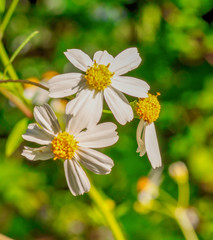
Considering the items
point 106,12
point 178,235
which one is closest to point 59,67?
point 106,12

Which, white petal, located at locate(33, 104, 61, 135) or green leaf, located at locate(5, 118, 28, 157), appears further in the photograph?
green leaf, located at locate(5, 118, 28, 157)

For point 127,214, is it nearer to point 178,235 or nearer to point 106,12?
point 178,235

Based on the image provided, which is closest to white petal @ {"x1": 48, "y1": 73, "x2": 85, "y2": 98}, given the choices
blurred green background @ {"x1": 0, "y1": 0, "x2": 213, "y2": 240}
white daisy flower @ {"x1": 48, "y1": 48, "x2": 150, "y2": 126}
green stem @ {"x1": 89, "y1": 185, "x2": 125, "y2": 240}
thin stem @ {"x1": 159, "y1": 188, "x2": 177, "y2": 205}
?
white daisy flower @ {"x1": 48, "y1": 48, "x2": 150, "y2": 126}

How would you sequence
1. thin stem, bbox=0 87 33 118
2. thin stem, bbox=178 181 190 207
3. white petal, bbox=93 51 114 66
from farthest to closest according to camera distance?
thin stem, bbox=178 181 190 207 < thin stem, bbox=0 87 33 118 < white petal, bbox=93 51 114 66

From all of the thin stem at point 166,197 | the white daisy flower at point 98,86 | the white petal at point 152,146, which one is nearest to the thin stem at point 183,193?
the thin stem at point 166,197

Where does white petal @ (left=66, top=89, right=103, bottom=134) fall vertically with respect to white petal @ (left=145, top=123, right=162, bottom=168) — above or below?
above

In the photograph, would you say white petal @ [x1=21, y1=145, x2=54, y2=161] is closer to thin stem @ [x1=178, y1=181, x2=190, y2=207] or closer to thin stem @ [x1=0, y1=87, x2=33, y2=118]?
thin stem @ [x1=0, y1=87, x2=33, y2=118]
